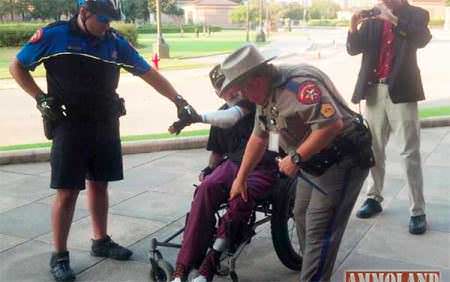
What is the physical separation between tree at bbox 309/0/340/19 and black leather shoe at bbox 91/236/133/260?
104910mm

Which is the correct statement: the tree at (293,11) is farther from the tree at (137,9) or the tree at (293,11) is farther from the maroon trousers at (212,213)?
the maroon trousers at (212,213)

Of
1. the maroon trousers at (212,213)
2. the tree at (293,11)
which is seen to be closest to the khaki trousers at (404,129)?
the maroon trousers at (212,213)

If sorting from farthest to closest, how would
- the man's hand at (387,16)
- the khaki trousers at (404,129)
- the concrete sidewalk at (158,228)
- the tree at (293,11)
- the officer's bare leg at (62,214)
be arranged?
1. the tree at (293,11)
2. the khaki trousers at (404,129)
3. the man's hand at (387,16)
4. the concrete sidewalk at (158,228)
5. the officer's bare leg at (62,214)

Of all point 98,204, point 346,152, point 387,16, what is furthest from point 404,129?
point 98,204

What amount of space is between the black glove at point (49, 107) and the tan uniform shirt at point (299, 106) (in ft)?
4.45

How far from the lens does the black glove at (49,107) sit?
3492 millimetres

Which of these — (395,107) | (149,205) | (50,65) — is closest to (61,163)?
(50,65)

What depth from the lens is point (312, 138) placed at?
2650 mm

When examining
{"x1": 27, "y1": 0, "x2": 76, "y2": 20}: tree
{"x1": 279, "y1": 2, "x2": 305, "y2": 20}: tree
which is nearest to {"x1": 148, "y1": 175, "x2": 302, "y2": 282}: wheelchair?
{"x1": 27, "y1": 0, "x2": 76, "y2": 20}: tree

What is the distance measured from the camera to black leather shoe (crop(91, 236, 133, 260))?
398cm

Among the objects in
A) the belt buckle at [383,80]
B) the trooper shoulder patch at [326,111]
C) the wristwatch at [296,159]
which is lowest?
the wristwatch at [296,159]

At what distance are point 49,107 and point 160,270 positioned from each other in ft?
4.00

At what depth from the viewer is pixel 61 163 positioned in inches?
142

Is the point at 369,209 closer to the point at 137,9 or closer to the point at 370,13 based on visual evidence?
the point at 370,13
